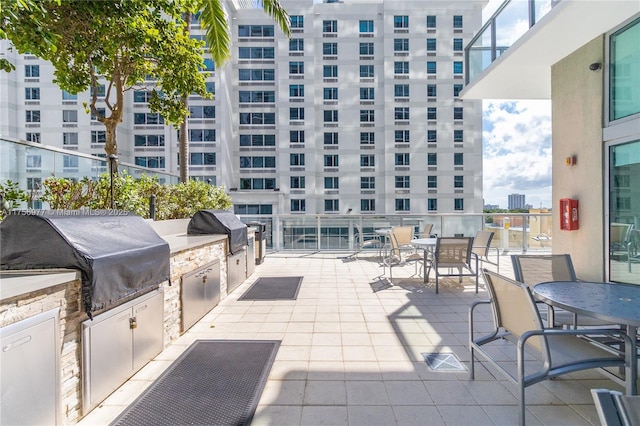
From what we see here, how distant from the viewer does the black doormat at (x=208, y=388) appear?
7.07 feet

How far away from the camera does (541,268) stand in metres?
3.30

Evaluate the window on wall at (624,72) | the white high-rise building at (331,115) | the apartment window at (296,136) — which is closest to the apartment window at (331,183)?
the white high-rise building at (331,115)

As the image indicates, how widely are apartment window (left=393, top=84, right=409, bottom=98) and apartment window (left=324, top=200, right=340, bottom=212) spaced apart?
11.2 metres

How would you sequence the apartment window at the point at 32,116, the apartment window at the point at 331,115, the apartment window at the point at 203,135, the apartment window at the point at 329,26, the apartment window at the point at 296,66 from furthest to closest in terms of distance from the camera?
the apartment window at the point at 331,115 < the apartment window at the point at 329,26 < the apartment window at the point at 296,66 < the apartment window at the point at 32,116 < the apartment window at the point at 203,135

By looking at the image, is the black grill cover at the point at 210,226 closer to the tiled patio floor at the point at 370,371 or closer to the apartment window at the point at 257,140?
the tiled patio floor at the point at 370,371

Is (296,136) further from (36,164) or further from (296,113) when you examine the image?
(36,164)

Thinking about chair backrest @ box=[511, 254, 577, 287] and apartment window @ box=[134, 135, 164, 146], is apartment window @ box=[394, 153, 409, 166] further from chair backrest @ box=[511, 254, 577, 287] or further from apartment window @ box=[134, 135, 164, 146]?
chair backrest @ box=[511, 254, 577, 287]

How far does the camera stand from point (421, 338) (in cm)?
346

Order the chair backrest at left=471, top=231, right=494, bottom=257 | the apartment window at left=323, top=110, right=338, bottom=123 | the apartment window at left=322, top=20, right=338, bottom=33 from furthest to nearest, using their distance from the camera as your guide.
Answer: the apartment window at left=323, top=110, right=338, bottom=123, the apartment window at left=322, top=20, right=338, bottom=33, the chair backrest at left=471, top=231, right=494, bottom=257

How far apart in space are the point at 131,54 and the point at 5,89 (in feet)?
110

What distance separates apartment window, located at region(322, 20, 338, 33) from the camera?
90.2ft

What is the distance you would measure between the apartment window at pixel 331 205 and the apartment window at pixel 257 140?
24.7 ft

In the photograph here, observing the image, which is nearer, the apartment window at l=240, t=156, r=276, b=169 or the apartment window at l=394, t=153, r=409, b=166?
the apartment window at l=394, t=153, r=409, b=166

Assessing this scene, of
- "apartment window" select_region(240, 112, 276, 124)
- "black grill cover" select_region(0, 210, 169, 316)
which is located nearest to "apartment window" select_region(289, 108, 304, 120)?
"apartment window" select_region(240, 112, 276, 124)
